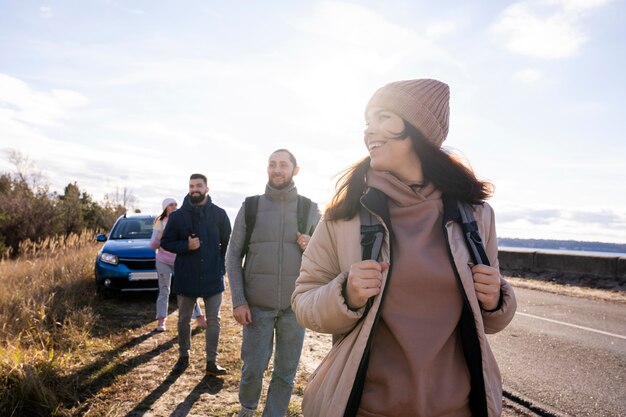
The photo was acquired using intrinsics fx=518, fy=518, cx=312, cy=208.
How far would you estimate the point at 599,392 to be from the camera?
5.63 metres

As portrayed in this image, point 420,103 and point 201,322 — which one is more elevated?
point 420,103

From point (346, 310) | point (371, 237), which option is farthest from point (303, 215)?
point (346, 310)

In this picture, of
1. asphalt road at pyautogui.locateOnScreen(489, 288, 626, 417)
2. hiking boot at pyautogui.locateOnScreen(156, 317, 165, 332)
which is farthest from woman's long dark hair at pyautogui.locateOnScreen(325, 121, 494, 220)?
hiking boot at pyautogui.locateOnScreen(156, 317, 165, 332)

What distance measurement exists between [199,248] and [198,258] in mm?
123

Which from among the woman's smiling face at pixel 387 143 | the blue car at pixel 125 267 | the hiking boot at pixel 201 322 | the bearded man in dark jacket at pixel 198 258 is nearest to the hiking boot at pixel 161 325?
the hiking boot at pixel 201 322

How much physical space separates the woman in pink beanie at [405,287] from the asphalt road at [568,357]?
397 centimetres

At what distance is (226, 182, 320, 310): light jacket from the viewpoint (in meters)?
4.20

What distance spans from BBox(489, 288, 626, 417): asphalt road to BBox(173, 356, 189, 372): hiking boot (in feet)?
12.1

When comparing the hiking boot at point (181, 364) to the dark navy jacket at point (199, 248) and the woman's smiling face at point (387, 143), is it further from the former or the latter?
the woman's smiling face at point (387, 143)

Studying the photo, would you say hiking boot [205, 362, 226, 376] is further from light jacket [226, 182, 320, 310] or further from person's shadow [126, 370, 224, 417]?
light jacket [226, 182, 320, 310]

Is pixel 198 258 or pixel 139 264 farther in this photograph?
pixel 139 264

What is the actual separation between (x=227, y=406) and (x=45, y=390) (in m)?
1.62

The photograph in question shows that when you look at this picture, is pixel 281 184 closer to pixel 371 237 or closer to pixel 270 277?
pixel 270 277

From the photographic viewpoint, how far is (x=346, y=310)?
5.77 ft
